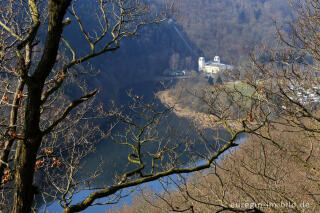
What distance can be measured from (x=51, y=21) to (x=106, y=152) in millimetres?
25504

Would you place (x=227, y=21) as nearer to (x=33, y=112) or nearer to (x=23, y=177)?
(x=33, y=112)

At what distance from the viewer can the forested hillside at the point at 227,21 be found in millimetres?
77000

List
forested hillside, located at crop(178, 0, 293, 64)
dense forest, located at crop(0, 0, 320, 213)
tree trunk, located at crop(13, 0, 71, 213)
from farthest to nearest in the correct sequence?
1. forested hillside, located at crop(178, 0, 293, 64)
2. dense forest, located at crop(0, 0, 320, 213)
3. tree trunk, located at crop(13, 0, 71, 213)

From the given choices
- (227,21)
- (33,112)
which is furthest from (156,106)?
(227,21)

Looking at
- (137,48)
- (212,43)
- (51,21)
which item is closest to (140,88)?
(137,48)

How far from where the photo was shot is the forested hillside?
253ft

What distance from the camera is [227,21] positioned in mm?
92000

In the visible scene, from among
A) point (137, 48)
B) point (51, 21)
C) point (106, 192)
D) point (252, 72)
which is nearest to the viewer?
point (51, 21)

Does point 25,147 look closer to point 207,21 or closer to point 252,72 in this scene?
point 252,72

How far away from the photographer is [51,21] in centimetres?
183

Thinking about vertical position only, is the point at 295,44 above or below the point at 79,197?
above

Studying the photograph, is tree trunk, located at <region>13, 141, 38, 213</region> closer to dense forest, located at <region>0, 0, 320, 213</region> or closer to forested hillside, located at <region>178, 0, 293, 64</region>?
dense forest, located at <region>0, 0, 320, 213</region>

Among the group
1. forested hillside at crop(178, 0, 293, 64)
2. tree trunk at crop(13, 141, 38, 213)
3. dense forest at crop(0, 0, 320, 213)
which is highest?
forested hillside at crop(178, 0, 293, 64)

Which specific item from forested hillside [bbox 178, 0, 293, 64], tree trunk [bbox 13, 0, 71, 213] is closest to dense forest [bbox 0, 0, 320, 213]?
tree trunk [bbox 13, 0, 71, 213]
